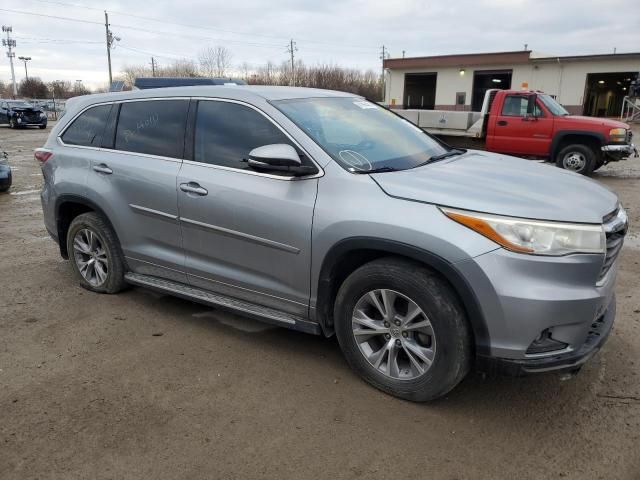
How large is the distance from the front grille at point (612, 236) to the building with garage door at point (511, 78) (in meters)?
26.9

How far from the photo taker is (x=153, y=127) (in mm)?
4230

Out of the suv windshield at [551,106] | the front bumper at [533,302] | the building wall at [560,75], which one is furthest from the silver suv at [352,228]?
the building wall at [560,75]

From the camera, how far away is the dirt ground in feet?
8.70

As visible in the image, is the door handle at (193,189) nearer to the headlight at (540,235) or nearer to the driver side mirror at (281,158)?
the driver side mirror at (281,158)

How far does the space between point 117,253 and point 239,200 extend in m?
1.60

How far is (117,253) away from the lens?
179 inches

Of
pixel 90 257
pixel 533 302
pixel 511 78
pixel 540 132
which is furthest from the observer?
pixel 511 78

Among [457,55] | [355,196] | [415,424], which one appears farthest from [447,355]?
[457,55]

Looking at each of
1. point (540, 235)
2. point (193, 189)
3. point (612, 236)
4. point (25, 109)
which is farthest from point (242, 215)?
point (25, 109)

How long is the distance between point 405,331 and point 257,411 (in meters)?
0.96

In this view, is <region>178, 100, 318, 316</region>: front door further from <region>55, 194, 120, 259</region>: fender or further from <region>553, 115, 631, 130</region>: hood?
<region>553, 115, 631, 130</region>: hood

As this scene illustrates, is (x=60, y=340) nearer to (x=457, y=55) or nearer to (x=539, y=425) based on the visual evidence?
(x=539, y=425)

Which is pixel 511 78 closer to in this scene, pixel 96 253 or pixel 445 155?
pixel 445 155

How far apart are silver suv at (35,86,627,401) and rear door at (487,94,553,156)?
9.18 m
